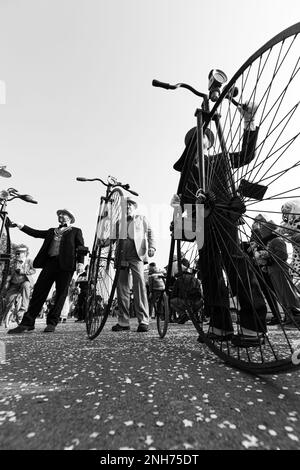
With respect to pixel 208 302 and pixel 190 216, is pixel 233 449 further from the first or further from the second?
pixel 190 216

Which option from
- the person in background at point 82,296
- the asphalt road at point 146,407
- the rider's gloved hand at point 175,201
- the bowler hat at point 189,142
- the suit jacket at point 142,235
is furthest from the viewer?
the person in background at point 82,296

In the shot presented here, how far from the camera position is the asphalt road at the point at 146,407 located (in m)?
0.79

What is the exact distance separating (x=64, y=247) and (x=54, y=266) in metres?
0.39

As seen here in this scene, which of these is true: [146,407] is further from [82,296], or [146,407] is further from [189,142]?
[82,296]

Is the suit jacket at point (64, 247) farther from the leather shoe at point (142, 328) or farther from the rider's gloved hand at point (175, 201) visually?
the rider's gloved hand at point (175, 201)

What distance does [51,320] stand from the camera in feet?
14.5

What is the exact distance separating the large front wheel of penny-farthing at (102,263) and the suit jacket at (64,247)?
1039 millimetres

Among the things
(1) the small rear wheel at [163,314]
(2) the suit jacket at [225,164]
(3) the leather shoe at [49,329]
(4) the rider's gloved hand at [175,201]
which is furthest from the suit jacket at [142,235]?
(2) the suit jacket at [225,164]

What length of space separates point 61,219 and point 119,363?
13.4ft

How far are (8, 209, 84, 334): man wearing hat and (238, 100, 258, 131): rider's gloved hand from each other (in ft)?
9.99

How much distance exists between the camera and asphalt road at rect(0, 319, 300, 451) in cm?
79
